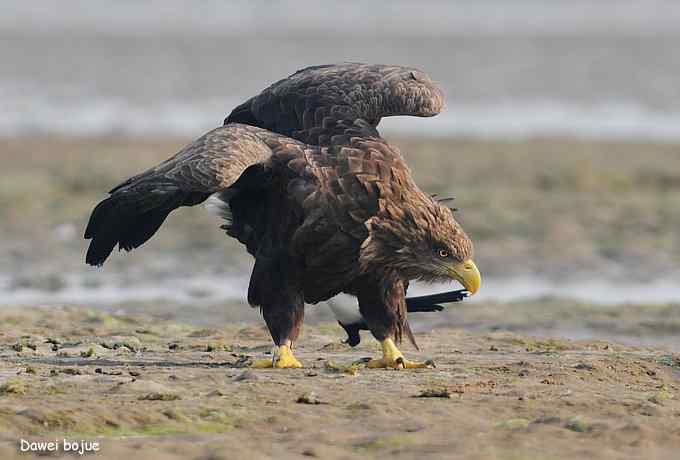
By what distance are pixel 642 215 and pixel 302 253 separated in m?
8.20

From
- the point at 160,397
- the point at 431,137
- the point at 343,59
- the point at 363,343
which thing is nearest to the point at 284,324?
the point at 160,397

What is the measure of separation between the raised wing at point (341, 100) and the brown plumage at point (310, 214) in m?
0.04

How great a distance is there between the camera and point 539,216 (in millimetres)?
15102

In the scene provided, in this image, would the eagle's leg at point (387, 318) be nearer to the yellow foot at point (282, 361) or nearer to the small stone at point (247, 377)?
the yellow foot at point (282, 361)

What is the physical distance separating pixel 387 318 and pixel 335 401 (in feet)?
4.43

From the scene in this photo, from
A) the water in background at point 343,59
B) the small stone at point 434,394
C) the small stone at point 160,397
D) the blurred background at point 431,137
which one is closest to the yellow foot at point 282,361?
the small stone at point 434,394

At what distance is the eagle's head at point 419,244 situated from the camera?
778 centimetres

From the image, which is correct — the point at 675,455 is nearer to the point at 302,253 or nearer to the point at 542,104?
the point at 302,253

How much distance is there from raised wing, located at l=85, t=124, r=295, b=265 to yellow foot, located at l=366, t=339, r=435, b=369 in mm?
1206

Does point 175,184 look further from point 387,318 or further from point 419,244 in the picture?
point 387,318

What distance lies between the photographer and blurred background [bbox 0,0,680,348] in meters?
12.5

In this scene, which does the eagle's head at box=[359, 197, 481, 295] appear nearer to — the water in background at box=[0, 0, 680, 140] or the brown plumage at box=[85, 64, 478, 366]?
the brown plumage at box=[85, 64, 478, 366]

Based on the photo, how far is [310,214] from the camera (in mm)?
7727

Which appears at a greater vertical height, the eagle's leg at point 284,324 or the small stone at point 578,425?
the eagle's leg at point 284,324
